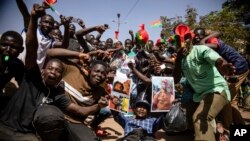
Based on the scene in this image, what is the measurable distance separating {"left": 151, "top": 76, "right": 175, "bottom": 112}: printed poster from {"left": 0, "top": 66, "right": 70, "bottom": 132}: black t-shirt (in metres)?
2.10

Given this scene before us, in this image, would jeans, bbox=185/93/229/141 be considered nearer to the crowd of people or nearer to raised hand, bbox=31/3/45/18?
the crowd of people

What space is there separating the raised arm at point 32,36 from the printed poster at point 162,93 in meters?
2.30

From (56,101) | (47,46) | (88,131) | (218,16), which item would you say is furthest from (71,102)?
(218,16)

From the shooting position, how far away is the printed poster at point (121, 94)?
14.1 feet

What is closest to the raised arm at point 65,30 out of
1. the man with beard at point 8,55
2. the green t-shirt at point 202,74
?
the man with beard at point 8,55

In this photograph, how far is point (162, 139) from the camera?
4.74 meters

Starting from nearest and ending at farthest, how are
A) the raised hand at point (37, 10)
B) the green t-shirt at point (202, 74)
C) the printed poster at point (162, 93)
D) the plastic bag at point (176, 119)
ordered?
1. the raised hand at point (37, 10)
2. the green t-shirt at point (202, 74)
3. the plastic bag at point (176, 119)
4. the printed poster at point (162, 93)

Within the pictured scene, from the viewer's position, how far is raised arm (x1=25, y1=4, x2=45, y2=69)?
2.37m

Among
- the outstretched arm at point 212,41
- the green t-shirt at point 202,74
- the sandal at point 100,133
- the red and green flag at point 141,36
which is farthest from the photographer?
the red and green flag at point 141,36

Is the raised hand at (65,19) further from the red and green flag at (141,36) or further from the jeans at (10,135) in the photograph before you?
the red and green flag at (141,36)

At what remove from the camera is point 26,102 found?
260 cm

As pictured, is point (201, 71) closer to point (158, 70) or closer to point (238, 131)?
point (238, 131)

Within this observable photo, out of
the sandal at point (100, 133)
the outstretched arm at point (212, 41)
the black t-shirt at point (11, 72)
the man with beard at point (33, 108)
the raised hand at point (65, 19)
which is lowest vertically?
the sandal at point (100, 133)

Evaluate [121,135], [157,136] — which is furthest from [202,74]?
[121,135]
